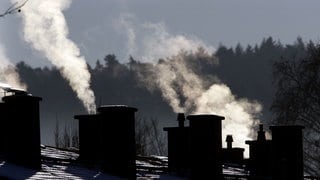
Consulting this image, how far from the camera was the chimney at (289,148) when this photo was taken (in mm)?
20984

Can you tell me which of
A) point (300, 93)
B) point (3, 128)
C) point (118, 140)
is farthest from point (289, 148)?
point (300, 93)

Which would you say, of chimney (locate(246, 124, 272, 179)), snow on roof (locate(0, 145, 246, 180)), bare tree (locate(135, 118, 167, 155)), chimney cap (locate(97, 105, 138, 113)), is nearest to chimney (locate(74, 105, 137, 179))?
chimney cap (locate(97, 105, 138, 113))

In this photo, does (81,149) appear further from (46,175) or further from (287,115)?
(287,115)

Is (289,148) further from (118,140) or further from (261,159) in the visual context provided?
(118,140)

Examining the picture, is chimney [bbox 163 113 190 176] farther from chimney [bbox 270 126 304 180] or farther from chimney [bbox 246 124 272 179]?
chimney [bbox 270 126 304 180]

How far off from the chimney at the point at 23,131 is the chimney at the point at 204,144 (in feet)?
10.8

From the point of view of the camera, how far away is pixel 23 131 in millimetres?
17797

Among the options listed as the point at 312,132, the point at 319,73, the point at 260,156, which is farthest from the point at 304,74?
the point at 260,156

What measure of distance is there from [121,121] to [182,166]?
4.81m

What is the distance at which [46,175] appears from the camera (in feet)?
56.2

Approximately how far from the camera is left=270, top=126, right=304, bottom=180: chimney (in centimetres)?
2098

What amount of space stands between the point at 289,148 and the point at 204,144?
7.91ft

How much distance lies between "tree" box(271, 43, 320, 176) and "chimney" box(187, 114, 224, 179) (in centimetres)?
2426

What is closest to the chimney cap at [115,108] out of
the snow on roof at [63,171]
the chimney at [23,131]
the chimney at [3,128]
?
the snow on roof at [63,171]
